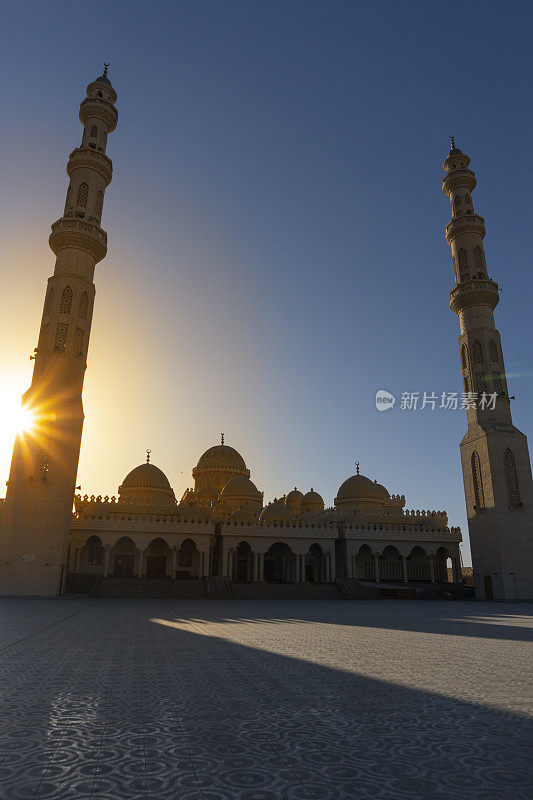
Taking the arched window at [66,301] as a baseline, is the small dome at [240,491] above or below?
below

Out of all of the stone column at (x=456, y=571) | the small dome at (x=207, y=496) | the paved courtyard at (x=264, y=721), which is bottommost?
the paved courtyard at (x=264, y=721)

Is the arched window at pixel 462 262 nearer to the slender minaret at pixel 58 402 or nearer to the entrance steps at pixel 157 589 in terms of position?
the slender minaret at pixel 58 402

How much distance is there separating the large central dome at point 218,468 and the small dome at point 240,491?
9.93 ft

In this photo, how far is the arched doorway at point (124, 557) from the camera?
36.5 meters

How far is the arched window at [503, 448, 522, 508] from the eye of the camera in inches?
1294

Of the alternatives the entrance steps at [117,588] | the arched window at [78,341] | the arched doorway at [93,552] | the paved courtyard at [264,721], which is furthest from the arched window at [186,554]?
the paved courtyard at [264,721]

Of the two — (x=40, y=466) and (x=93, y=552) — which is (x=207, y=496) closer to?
(x=93, y=552)

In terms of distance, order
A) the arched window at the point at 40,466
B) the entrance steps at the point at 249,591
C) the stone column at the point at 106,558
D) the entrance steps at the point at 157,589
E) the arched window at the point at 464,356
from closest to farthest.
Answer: the arched window at the point at 40,466 → the entrance steps at the point at 157,589 → the entrance steps at the point at 249,591 → the stone column at the point at 106,558 → the arched window at the point at 464,356

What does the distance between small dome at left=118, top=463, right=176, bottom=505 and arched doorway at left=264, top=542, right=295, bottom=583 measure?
9918 millimetres

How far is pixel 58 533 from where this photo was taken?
28406 mm

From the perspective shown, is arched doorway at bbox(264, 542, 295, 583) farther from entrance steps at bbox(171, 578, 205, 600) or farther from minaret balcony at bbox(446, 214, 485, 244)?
minaret balcony at bbox(446, 214, 485, 244)

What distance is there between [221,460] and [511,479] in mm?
26660

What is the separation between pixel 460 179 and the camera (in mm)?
41594

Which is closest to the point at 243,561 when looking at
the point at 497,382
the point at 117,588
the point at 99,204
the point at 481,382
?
the point at 117,588
